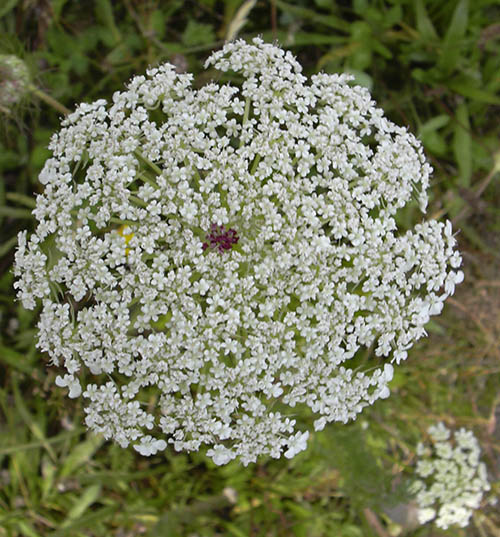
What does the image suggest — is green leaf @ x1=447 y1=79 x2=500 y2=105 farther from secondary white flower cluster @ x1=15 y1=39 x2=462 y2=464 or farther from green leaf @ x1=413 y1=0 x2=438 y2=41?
secondary white flower cluster @ x1=15 y1=39 x2=462 y2=464

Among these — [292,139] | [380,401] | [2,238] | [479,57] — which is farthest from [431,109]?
[2,238]

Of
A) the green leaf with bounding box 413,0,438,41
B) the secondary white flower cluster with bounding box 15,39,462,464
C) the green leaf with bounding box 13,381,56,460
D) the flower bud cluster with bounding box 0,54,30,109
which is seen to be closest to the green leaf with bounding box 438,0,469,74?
the green leaf with bounding box 413,0,438,41

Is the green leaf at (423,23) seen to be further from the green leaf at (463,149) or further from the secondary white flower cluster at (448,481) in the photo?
the secondary white flower cluster at (448,481)

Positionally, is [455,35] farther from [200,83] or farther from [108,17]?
[108,17]

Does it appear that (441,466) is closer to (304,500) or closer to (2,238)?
(304,500)

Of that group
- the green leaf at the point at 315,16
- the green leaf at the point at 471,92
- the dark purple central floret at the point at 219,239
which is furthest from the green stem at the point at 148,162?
the green leaf at the point at 471,92

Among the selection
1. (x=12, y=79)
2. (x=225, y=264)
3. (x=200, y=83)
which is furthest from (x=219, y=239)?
(x=200, y=83)
